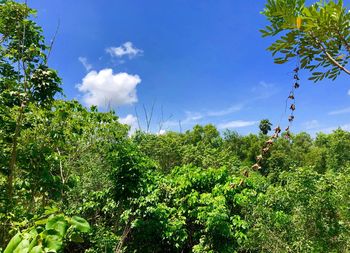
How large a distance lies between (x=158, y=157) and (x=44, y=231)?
2161 centimetres

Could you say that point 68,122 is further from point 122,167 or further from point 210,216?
point 210,216

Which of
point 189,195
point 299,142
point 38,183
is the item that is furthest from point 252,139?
point 38,183

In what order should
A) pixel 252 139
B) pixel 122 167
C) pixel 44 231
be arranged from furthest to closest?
pixel 252 139 < pixel 122 167 < pixel 44 231

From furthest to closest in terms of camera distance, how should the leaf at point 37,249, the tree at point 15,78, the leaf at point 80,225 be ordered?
the tree at point 15,78
the leaf at point 80,225
the leaf at point 37,249

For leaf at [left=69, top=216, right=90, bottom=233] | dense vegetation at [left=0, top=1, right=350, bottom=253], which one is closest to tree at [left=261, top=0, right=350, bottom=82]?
leaf at [left=69, top=216, right=90, bottom=233]

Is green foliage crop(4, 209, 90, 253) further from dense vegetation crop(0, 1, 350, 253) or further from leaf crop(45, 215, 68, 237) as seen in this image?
dense vegetation crop(0, 1, 350, 253)

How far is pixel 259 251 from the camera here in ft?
22.8

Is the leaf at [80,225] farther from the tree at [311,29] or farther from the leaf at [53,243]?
the tree at [311,29]

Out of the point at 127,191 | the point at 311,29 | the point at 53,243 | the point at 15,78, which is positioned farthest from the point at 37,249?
the point at 127,191

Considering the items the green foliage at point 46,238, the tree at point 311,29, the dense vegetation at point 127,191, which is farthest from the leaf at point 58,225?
the dense vegetation at point 127,191

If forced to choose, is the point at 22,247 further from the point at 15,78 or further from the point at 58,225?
the point at 15,78

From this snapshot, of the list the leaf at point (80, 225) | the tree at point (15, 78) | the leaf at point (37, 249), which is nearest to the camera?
the leaf at point (37, 249)

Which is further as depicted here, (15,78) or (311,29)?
(15,78)

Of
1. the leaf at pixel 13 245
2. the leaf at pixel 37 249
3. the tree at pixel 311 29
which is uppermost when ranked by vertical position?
the tree at pixel 311 29
